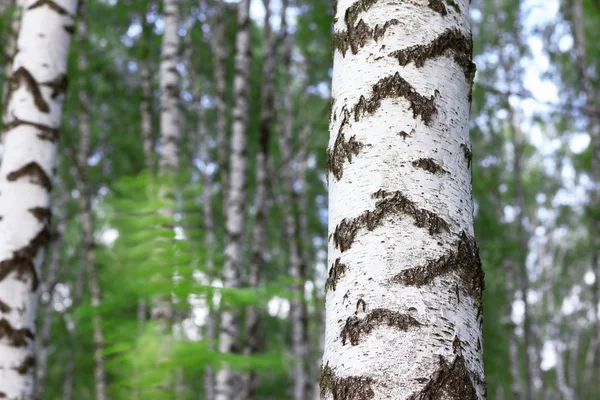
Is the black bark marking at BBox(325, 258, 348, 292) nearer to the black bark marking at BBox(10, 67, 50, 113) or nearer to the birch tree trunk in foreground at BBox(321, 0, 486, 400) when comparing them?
the birch tree trunk in foreground at BBox(321, 0, 486, 400)

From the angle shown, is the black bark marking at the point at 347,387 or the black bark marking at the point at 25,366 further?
the black bark marking at the point at 25,366

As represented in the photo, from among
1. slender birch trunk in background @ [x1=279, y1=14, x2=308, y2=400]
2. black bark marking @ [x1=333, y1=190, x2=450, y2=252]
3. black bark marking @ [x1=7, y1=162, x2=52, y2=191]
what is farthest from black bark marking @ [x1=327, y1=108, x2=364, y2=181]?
slender birch trunk in background @ [x1=279, y1=14, x2=308, y2=400]

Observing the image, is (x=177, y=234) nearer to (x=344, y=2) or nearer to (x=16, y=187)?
(x=344, y=2)

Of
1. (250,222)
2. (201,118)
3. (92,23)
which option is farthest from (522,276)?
(92,23)

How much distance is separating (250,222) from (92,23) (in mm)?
8501

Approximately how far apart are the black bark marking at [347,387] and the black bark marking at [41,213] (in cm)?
197

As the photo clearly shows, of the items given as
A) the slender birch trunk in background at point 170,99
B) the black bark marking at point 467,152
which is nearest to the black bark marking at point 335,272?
the black bark marking at point 467,152

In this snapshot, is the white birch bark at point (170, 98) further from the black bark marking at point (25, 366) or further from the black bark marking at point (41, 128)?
the black bark marking at point (25, 366)

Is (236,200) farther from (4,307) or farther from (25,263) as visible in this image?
(4,307)

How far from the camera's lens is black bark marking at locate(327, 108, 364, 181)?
1.10 metres

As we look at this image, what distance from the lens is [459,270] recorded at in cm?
101

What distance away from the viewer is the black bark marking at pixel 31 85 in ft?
9.10

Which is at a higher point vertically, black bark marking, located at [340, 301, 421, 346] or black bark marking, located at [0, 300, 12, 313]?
Answer: black bark marking, located at [0, 300, 12, 313]

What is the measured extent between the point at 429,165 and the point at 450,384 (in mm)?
367
